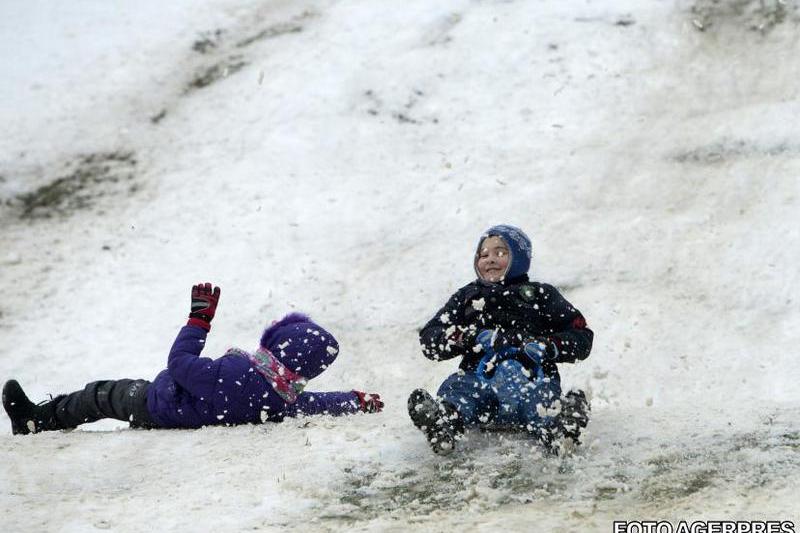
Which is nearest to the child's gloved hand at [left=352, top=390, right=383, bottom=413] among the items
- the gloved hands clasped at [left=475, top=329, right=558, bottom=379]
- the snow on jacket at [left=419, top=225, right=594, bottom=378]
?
the snow on jacket at [left=419, top=225, right=594, bottom=378]

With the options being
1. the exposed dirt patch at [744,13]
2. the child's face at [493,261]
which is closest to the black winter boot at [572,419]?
the child's face at [493,261]

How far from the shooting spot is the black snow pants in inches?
254

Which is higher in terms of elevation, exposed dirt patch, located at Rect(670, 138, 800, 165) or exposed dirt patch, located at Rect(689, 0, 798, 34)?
exposed dirt patch, located at Rect(689, 0, 798, 34)

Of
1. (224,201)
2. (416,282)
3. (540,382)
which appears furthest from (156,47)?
(540,382)

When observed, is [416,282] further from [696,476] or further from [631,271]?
[696,476]

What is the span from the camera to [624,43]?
457 inches

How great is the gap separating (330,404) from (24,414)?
230 cm

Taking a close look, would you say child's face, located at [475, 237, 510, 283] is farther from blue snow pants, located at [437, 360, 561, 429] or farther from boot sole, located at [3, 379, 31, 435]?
Result: boot sole, located at [3, 379, 31, 435]

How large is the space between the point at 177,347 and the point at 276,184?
4644 millimetres

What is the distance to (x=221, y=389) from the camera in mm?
6043

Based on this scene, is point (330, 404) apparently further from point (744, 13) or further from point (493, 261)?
point (744, 13)

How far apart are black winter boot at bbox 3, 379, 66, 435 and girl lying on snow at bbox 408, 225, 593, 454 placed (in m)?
2.97

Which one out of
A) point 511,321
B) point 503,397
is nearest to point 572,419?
point 503,397

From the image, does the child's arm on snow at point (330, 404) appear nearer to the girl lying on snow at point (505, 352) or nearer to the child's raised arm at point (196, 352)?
the child's raised arm at point (196, 352)
